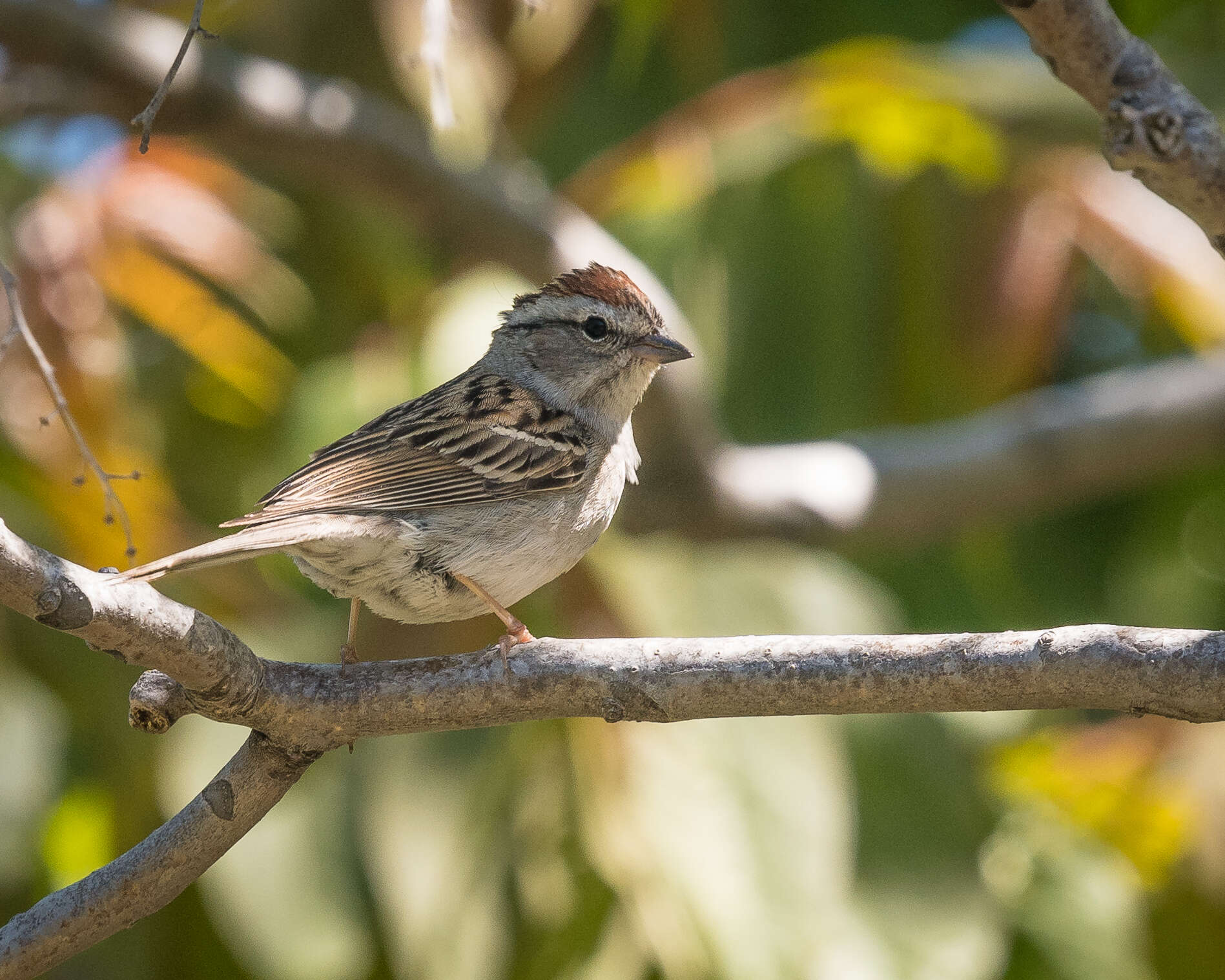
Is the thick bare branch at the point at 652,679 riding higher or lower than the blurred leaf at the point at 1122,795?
lower

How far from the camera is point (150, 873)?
2219 mm

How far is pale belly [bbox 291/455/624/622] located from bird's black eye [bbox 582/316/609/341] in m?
0.69

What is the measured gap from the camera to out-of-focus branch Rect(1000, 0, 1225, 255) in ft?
8.05

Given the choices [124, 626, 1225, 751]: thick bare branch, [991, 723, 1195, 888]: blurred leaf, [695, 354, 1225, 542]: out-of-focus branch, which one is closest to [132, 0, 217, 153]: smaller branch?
[124, 626, 1225, 751]: thick bare branch

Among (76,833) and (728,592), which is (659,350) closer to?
(728,592)

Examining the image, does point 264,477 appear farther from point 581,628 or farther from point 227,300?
point 581,628

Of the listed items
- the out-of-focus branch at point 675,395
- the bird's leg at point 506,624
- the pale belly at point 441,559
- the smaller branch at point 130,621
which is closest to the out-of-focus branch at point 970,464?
the out-of-focus branch at point 675,395

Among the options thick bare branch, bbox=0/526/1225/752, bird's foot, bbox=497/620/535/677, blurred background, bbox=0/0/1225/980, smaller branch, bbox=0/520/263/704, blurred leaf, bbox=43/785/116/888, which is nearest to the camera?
smaller branch, bbox=0/520/263/704

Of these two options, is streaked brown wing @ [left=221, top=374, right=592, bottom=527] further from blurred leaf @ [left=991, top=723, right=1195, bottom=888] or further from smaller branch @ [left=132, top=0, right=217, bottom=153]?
Answer: blurred leaf @ [left=991, top=723, right=1195, bottom=888]

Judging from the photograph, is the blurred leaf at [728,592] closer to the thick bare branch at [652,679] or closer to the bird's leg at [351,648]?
the bird's leg at [351,648]

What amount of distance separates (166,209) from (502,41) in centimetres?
149

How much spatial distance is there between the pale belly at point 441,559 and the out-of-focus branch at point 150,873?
0.64m

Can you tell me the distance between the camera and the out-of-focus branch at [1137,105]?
8.05 ft

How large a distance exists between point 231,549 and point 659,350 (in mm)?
1494
